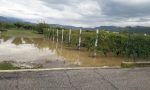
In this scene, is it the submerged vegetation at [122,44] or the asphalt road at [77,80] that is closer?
the asphalt road at [77,80]

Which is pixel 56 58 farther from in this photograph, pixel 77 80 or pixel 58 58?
pixel 77 80

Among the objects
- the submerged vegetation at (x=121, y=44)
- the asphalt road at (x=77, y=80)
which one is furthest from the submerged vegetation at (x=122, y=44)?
the asphalt road at (x=77, y=80)

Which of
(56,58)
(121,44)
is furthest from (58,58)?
(121,44)

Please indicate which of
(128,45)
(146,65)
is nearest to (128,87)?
(146,65)

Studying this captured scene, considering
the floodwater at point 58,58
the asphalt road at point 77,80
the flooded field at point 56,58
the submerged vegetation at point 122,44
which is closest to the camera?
the asphalt road at point 77,80

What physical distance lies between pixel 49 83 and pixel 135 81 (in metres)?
2.27

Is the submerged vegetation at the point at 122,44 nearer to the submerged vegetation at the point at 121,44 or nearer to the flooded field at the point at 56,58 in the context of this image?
the submerged vegetation at the point at 121,44

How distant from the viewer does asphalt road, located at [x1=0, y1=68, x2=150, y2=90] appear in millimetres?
6914

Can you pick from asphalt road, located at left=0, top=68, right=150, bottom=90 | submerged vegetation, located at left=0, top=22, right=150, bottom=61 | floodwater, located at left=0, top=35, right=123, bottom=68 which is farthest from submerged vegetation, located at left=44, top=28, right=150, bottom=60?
asphalt road, located at left=0, top=68, right=150, bottom=90

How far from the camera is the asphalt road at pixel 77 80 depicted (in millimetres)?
6914

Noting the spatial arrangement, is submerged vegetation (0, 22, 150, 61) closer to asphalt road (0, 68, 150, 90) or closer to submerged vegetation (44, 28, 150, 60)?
submerged vegetation (44, 28, 150, 60)

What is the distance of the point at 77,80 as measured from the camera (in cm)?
767

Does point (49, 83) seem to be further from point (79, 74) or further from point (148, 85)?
point (148, 85)

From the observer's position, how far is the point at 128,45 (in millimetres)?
15688
